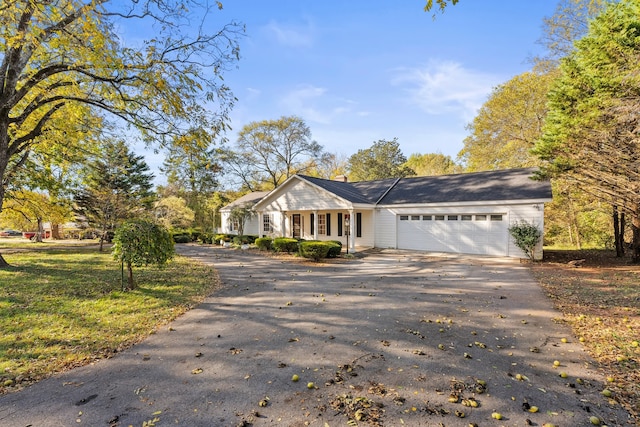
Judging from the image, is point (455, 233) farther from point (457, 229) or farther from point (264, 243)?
point (264, 243)

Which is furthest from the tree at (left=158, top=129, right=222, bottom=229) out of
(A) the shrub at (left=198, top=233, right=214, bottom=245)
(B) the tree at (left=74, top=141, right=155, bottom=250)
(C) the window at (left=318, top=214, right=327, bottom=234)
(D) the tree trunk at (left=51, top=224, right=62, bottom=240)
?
(D) the tree trunk at (left=51, top=224, right=62, bottom=240)

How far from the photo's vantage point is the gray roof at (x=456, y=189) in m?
14.4

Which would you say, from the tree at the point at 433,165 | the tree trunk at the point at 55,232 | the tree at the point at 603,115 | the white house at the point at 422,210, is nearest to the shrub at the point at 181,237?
the white house at the point at 422,210

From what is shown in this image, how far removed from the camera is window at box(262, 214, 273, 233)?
22.8 metres

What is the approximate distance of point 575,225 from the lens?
2075 centimetres

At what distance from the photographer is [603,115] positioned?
9.51m

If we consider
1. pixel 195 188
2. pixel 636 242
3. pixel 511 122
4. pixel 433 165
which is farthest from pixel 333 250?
pixel 433 165

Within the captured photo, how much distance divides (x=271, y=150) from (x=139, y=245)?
92.6 feet

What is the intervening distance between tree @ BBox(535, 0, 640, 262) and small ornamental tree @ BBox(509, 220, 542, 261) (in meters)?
2.37

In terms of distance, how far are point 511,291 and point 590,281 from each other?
10.2 ft

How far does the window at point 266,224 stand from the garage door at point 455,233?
9987 millimetres

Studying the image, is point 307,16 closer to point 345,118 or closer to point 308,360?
point 308,360

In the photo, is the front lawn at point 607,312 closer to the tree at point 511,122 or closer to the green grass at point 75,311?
the green grass at point 75,311

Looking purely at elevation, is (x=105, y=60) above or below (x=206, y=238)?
above
